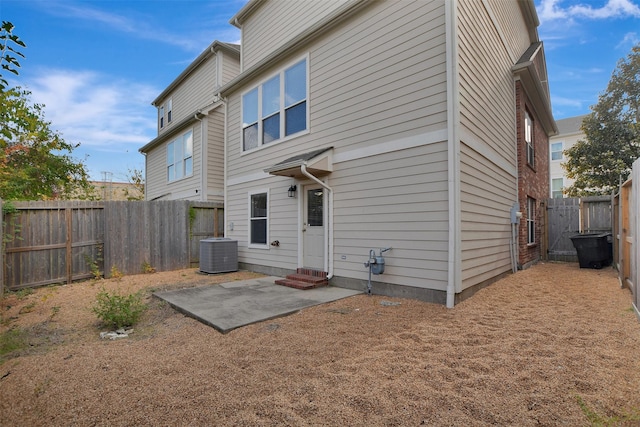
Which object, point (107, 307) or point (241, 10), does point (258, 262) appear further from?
point (241, 10)

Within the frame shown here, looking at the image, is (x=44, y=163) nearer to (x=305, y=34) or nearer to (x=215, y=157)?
(x=215, y=157)

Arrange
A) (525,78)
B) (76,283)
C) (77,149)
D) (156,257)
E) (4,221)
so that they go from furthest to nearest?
(77,149) < (156,257) < (525,78) < (76,283) < (4,221)

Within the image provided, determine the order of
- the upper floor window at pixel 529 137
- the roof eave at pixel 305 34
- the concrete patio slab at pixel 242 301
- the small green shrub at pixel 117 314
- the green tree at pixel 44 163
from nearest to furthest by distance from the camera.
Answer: the small green shrub at pixel 117 314 < the concrete patio slab at pixel 242 301 < the roof eave at pixel 305 34 < the upper floor window at pixel 529 137 < the green tree at pixel 44 163

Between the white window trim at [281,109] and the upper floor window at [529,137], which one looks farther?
the upper floor window at [529,137]

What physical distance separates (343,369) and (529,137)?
9.99 m

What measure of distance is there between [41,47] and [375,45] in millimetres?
5730

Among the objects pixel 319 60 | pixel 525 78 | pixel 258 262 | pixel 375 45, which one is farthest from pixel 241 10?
pixel 525 78

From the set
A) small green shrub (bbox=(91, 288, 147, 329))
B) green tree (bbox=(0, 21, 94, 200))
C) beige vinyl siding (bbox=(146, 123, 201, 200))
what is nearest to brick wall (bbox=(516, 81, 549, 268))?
small green shrub (bbox=(91, 288, 147, 329))

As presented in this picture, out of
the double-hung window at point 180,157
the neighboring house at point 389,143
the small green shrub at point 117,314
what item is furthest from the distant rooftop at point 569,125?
the small green shrub at point 117,314

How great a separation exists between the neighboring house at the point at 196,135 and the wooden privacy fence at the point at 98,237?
2295 millimetres

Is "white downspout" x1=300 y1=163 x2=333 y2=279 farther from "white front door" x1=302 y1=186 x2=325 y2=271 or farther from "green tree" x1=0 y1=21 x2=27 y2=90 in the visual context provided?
"green tree" x1=0 y1=21 x2=27 y2=90

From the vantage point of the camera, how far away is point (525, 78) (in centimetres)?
861

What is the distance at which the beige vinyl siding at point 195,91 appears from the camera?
1294cm

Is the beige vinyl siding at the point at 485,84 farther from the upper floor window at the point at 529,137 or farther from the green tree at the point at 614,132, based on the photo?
the green tree at the point at 614,132
